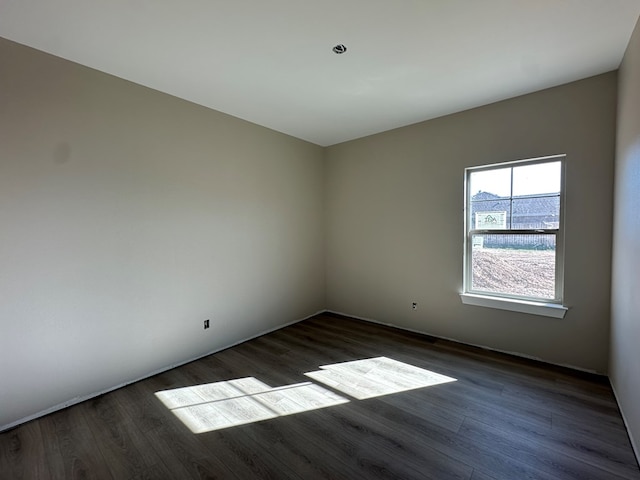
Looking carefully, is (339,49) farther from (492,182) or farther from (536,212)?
(536,212)

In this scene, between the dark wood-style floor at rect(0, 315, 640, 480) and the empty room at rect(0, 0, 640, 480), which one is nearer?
A: the dark wood-style floor at rect(0, 315, 640, 480)

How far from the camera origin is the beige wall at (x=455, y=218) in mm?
2604

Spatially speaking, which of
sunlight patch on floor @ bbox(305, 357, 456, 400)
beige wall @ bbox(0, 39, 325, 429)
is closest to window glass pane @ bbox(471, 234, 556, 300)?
sunlight patch on floor @ bbox(305, 357, 456, 400)

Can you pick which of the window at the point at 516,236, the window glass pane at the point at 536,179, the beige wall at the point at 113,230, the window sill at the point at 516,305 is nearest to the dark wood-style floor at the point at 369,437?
the beige wall at the point at 113,230

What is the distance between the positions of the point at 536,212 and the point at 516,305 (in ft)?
3.26

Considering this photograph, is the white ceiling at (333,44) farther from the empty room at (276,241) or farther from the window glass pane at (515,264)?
the window glass pane at (515,264)

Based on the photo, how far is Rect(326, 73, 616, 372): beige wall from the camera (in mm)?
2604

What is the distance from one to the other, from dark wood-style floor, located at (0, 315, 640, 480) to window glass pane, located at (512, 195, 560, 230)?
4.70 ft

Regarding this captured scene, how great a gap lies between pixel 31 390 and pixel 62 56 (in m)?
2.56

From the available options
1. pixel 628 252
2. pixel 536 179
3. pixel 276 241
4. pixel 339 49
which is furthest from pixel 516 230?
pixel 276 241

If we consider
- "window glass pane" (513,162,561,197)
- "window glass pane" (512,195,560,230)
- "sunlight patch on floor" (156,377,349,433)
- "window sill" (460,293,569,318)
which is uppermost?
"window glass pane" (513,162,561,197)

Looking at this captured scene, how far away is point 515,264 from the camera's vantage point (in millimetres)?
3080

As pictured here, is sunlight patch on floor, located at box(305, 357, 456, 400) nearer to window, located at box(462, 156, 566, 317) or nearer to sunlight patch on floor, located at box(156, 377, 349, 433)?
sunlight patch on floor, located at box(156, 377, 349, 433)

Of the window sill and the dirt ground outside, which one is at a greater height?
the dirt ground outside
